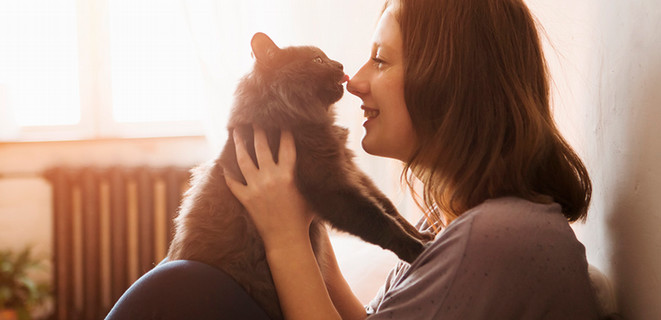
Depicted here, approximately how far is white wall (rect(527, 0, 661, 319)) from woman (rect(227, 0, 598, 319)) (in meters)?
0.09

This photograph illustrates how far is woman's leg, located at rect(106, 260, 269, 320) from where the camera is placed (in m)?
1.00

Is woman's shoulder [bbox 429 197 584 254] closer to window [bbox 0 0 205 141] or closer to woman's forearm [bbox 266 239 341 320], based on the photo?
woman's forearm [bbox 266 239 341 320]

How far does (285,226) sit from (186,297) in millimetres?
262

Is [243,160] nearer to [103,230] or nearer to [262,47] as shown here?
[262,47]

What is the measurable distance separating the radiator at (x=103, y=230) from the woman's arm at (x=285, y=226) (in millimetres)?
1926

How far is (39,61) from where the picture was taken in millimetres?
3084

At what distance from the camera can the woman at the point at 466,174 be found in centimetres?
76

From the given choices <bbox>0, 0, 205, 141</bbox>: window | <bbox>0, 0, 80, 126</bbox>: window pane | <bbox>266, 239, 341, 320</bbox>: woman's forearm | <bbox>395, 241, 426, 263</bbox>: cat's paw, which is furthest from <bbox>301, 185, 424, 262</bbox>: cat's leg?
<bbox>0, 0, 80, 126</bbox>: window pane

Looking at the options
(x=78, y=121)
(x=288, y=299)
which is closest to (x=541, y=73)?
(x=288, y=299)

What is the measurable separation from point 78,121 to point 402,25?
2.74 meters

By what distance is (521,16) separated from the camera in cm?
96

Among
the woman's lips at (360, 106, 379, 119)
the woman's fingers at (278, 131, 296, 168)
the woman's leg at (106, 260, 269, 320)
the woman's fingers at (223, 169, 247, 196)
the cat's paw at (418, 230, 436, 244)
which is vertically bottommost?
the woman's leg at (106, 260, 269, 320)

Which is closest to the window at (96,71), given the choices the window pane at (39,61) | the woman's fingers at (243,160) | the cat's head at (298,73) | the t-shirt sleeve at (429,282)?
the window pane at (39,61)

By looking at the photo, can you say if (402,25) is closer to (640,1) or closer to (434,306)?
(640,1)
